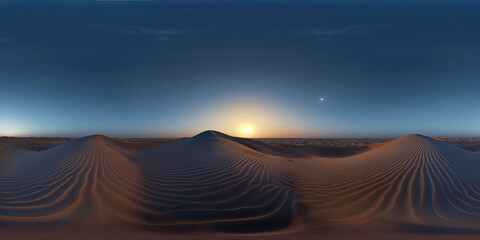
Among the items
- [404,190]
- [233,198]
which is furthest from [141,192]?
[404,190]

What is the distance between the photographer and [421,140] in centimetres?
943

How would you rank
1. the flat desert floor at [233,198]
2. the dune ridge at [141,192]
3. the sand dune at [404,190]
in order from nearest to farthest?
the flat desert floor at [233,198], the dune ridge at [141,192], the sand dune at [404,190]

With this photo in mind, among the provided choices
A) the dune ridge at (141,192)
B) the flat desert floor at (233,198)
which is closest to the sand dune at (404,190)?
the flat desert floor at (233,198)

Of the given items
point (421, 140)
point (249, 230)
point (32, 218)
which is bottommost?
point (249, 230)

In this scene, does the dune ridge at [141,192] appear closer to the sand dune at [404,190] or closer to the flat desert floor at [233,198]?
the flat desert floor at [233,198]

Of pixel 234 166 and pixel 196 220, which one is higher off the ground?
pixel 234 166

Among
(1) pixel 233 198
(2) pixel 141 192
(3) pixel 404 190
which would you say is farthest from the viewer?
(3) pixel 404 190

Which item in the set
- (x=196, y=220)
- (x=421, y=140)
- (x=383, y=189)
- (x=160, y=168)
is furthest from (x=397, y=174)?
(x=160, y=168)

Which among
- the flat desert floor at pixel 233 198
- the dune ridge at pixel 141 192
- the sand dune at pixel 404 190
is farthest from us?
the sand dune at pixel 404 190

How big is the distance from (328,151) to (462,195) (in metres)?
11.8

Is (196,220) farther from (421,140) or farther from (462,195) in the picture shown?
(421,140)

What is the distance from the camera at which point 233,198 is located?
5035mm

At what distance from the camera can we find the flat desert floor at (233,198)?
3398mm

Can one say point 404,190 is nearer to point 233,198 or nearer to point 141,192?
point 233,198
